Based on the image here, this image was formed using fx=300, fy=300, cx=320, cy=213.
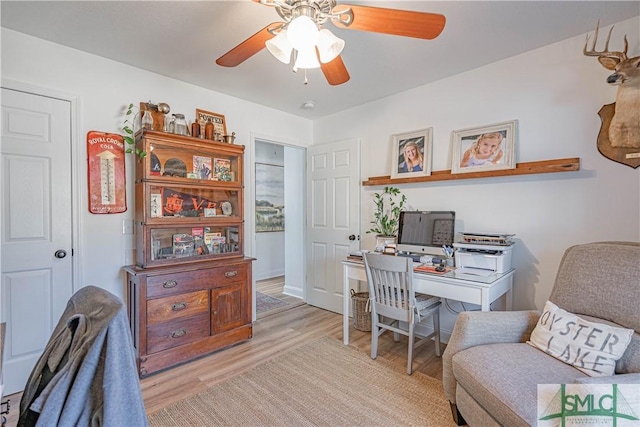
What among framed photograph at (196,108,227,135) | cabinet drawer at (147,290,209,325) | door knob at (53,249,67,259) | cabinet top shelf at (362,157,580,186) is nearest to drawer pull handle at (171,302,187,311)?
cabinet drawer at (147,290,209,325)

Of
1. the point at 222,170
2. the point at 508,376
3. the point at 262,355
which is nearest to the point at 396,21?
the point at 508,376

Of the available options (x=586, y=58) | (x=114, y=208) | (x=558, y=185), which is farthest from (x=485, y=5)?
(x=114, y=208)

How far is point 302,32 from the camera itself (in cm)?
139

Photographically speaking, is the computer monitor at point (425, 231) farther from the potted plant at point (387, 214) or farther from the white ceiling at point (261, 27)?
the white ceiling at point (261, 27)

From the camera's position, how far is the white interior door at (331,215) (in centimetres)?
351

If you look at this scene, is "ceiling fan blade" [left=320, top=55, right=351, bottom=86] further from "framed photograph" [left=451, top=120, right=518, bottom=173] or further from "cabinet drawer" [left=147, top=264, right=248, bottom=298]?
"cabinet drawer" [left=147, top=264, right=248, bottom=298]

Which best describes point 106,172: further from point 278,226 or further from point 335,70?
point 278,226

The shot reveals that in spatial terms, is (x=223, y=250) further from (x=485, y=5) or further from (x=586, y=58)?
(x=586, y=58)

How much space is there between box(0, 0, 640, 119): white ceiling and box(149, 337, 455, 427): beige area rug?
2.47 m

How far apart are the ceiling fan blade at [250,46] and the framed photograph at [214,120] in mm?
1258

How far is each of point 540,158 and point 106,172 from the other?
11.3 feet

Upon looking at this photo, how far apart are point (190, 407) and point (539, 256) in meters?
2.71
